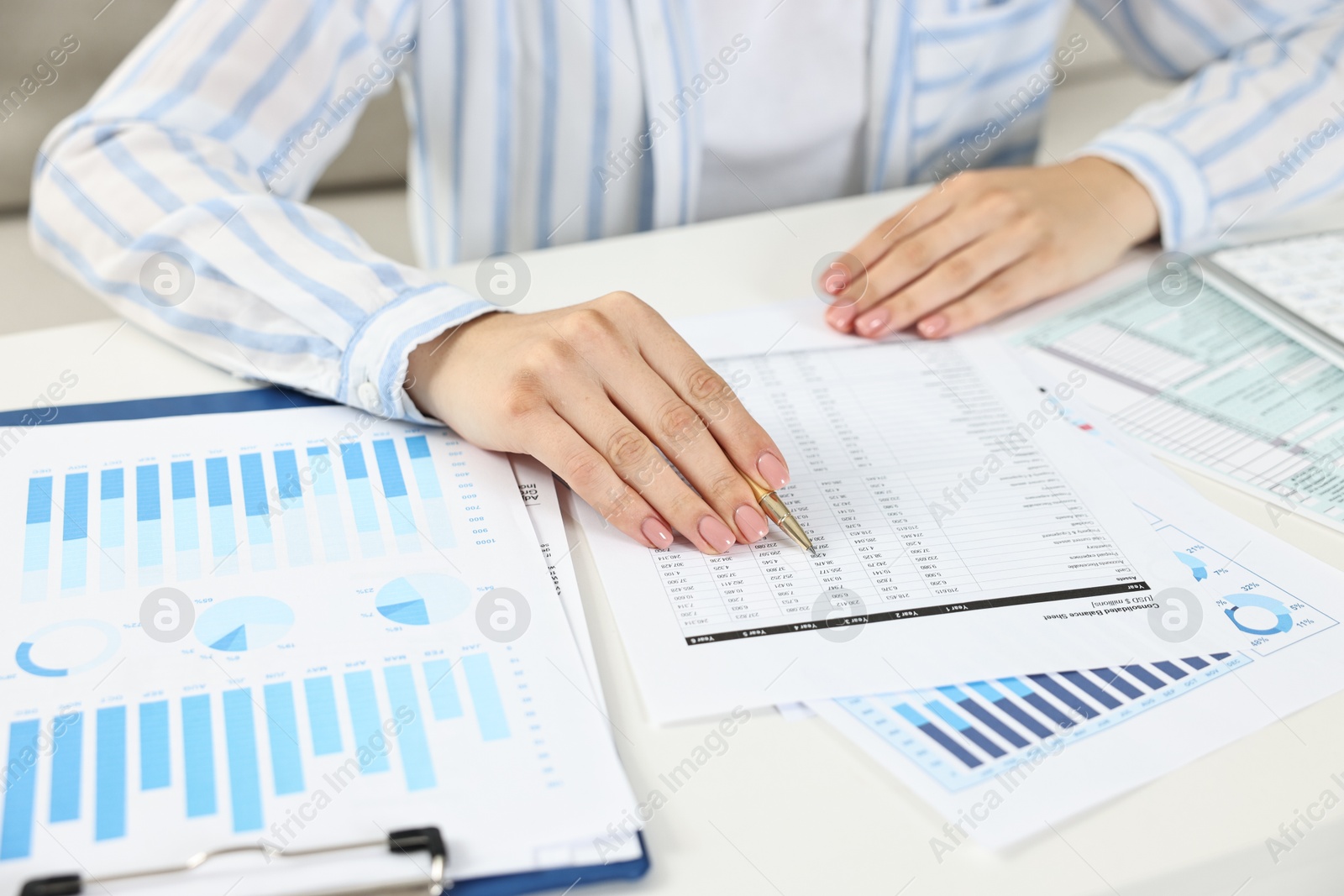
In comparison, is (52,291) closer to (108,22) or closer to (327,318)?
(108,22)

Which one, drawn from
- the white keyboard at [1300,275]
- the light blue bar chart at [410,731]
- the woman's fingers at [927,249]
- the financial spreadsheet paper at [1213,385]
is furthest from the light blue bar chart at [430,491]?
the white keyboard at [1300,275]

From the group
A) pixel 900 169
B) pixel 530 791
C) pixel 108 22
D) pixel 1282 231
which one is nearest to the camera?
pixel 530 791

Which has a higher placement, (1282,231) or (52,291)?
(1282,231)

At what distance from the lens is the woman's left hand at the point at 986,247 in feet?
2.88

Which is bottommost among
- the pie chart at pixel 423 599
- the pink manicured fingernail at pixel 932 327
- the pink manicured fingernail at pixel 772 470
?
the pie chart at pixel 423 599

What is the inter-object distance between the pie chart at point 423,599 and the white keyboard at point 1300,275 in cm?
69

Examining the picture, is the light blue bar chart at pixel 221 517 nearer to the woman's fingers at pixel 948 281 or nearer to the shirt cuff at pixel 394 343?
the shirt cuff at pixel 394 343

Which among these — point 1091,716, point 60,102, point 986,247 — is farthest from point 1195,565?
point 60,102

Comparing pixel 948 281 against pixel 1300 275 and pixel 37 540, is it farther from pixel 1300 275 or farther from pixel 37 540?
pixel 37 540

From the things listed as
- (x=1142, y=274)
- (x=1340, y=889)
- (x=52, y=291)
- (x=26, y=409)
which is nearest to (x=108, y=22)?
(x=52, y=291)

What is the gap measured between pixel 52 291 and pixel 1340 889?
5.13ft

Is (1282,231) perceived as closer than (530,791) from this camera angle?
No

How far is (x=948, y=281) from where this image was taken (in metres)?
0.89

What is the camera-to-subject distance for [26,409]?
0.73 metres
